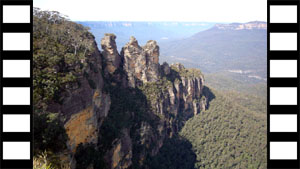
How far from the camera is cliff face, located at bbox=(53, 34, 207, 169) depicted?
1748 centimetres

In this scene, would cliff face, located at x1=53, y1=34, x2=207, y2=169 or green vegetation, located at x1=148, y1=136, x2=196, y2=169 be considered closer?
cliff face, located at x1=53, y1=34, x2=207, y2=169

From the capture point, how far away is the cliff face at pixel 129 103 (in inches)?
688

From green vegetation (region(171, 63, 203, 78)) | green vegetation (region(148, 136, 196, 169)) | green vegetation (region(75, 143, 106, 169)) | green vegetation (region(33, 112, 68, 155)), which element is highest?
green vegetation (region(171, 63, 203, 78))

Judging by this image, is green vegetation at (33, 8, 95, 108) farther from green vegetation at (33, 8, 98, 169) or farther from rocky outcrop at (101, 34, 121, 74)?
rocky outcrop at (101, 34, 121, 74)

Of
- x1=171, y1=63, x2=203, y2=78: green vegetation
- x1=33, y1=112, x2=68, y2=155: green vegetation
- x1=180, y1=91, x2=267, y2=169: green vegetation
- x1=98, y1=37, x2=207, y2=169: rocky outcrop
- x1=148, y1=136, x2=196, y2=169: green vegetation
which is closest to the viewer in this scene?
x1=33, y1=112, x2=68, y2=155: green vegetation

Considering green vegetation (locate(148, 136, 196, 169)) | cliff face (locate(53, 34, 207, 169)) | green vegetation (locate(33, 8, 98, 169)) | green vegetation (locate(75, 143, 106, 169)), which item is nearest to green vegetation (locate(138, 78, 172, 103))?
cliff face (locate(53, 34, 207, 169))

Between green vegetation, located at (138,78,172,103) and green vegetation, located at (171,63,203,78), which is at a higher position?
green vegetation, located at (171,63,203,78)

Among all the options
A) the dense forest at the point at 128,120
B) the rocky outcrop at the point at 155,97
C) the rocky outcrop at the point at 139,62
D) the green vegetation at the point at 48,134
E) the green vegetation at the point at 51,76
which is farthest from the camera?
the rocky outcrop at the point at 139,62

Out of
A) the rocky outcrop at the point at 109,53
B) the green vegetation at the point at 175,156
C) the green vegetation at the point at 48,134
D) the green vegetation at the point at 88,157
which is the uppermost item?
the rocky outcrop at the point at 109,53

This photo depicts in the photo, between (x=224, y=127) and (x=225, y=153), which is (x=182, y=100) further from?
(x=225, y=153)

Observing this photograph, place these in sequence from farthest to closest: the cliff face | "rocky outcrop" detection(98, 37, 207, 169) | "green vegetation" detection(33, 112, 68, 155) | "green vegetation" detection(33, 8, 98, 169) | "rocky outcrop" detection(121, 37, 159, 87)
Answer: "rocky outcrop" detection(121, 37, 159, 87) < "rocky outcrop" detection(98, 37, 207, 169) < the cliff face < "green vegetation" detection(33, 8, 98, 169) < "green vegetation" detection(33, 112, 68, 155)

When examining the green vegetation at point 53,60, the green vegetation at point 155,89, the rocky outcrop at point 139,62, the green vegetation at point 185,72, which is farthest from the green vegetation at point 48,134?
the green vegetation at point 185,72

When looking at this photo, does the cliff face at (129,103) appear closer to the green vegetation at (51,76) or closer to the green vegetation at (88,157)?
the green vegetation at (88,157)

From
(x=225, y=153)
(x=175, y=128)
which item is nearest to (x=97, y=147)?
(x=175, y=128)
